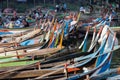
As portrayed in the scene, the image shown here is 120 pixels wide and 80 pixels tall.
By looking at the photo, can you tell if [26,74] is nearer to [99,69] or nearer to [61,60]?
[99,69]

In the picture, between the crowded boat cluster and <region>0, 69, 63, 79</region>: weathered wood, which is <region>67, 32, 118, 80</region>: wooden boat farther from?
<region>0, 69, 63, 79</region>: weathered wood

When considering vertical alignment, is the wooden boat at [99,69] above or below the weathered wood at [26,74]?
above

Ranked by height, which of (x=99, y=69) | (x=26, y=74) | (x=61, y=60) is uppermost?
(x=99, y=69)

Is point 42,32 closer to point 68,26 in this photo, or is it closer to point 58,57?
point 68,26

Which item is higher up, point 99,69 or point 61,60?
point 99,69

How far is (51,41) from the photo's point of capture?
1872 cm

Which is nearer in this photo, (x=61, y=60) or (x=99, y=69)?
(x=99, y=69)

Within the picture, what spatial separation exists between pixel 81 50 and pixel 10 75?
4904mm

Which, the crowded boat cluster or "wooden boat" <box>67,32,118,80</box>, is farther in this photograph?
the crowded boat cluster

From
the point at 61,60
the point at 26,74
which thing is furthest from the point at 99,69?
the point at 61,60

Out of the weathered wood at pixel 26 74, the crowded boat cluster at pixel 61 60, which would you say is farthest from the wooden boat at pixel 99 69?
the weathered wood at pixel 26 74

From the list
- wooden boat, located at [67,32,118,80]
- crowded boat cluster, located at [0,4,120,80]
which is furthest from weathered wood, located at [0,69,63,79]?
wooden boat, located at [67,32,118,80]

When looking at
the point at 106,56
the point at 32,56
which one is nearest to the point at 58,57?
the point at 32,56

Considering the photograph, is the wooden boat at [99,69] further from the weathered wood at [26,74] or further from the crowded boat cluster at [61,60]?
the weathered wood at [26,74]
